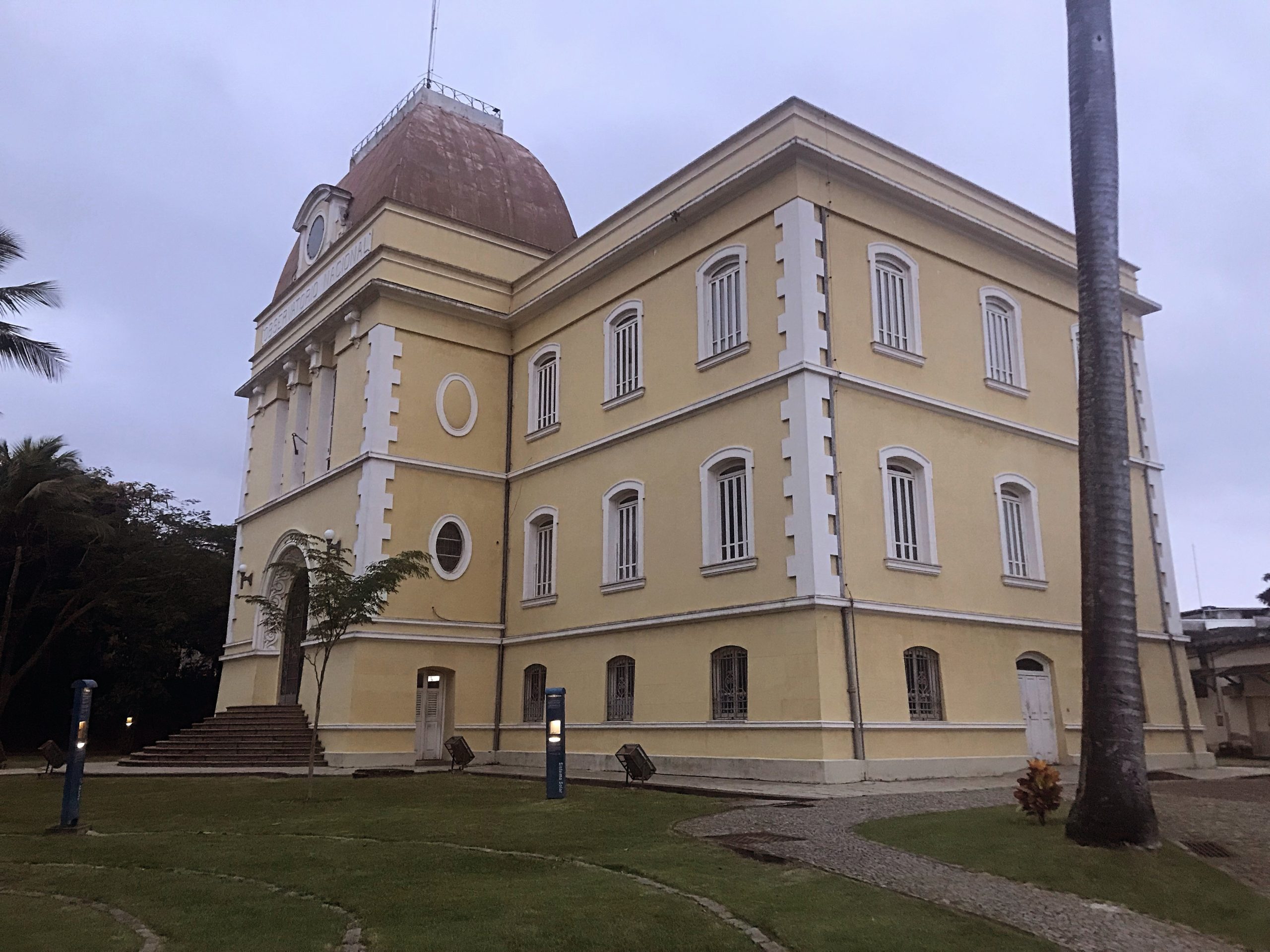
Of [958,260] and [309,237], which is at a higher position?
[309,237]

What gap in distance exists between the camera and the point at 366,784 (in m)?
16.2

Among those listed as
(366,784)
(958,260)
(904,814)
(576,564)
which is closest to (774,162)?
(958,260)

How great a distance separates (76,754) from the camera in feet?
36.3

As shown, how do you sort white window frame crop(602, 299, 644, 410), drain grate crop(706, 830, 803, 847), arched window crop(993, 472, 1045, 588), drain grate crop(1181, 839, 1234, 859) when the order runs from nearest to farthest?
drain grate crop(1181, 839, 1234, 859)
drain grate crop(706, 830, 803, 847)
arched window crop(993, 472, 1045, 588)
white window frame crop(602, 299, 644, 410)

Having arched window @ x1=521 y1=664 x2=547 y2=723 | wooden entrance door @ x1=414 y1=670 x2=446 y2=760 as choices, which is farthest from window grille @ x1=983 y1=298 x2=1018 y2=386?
wooden entrance door @ x1=414 y1=670 x2=446 y2=760

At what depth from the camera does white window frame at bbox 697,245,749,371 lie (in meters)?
17.6

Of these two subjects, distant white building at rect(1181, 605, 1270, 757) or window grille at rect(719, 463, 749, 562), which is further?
distant white building at rect(1181, 605, 1270, 757)

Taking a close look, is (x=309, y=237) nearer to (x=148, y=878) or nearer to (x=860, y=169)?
(x=860, y=169)

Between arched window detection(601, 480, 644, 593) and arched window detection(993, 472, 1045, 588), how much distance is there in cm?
645

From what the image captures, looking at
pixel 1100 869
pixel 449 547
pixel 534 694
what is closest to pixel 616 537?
pixel 534 694

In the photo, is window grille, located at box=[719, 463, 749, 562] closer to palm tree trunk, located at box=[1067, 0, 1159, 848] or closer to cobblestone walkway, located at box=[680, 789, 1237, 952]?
cobblestone walkway, located at box=[680, 789, 1237, 952]

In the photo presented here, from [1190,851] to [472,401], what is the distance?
695 inches

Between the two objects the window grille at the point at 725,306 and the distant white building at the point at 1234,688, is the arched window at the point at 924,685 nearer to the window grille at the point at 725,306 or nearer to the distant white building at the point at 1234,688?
the window grille at the point at 725,306

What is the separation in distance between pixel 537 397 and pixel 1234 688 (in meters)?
17.5
